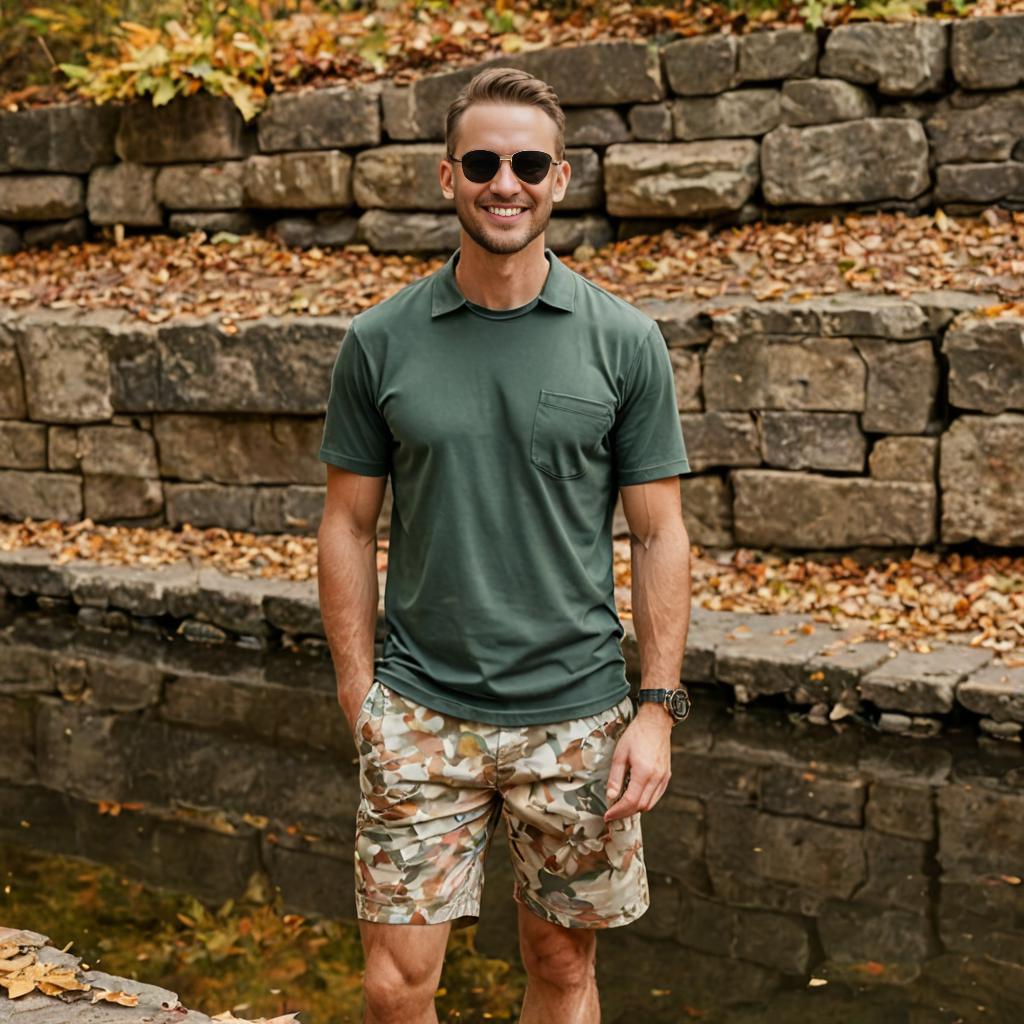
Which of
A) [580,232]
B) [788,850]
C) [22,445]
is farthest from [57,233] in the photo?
[788,850]

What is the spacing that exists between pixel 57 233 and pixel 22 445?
2.06 m

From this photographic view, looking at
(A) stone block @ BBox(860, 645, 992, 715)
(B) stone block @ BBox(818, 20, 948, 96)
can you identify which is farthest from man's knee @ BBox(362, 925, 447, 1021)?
(B) stone block @ BBox(818, 20, 948, 96)

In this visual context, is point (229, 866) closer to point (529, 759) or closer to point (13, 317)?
point (529, 759)

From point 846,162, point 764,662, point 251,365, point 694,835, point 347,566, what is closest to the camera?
point 347,566

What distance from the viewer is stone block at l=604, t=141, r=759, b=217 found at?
945 cm

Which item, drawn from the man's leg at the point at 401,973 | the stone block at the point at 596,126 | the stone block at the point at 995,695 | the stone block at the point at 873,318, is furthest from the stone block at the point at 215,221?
the man's leg at the point at 401,973

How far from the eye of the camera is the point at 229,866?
5543 millimetres

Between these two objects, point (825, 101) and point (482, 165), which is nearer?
point (482, 165)

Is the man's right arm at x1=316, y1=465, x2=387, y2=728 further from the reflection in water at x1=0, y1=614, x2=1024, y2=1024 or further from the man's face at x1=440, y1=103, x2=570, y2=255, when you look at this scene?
the reflection in water at x1=0, y1=614, x2=1024, y2=1024

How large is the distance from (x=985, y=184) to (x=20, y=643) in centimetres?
654

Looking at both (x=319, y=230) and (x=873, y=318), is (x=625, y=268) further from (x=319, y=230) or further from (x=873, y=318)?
(x=319, y=230)

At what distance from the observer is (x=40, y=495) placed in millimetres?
10438

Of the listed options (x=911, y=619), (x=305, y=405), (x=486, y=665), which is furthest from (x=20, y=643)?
(x=486, y=665)

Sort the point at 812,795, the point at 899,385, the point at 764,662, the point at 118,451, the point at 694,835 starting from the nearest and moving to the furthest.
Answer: the point at 694,835, the point at 812,795, the point at 764,662, the point at 899,385, the point at 118,451
